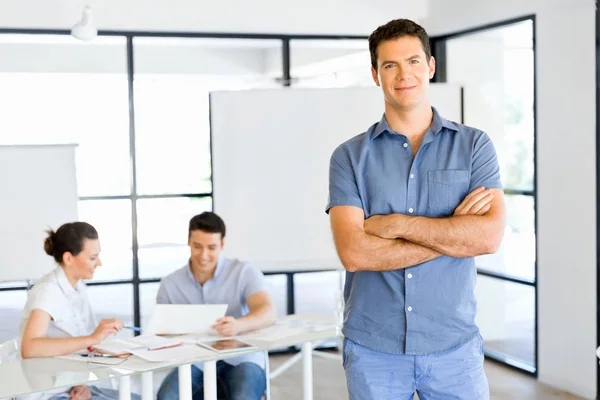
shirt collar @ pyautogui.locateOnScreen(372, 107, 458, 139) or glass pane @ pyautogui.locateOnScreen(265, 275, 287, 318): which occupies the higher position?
shirt collar @ pyautogui.locateOnScreen(372, 107, 458, 139)

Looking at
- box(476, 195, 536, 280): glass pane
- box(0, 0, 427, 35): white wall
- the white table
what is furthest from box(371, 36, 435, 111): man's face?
box(0, 0, 427, 35): white wall

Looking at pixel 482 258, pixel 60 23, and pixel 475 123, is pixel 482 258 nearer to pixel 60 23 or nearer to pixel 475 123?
pixel 475 123

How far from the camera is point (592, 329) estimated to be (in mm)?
4648

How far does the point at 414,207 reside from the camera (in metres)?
2.23

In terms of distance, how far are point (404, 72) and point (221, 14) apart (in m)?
3.70

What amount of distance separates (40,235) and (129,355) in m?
2.26

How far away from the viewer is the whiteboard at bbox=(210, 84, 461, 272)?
5.31 m

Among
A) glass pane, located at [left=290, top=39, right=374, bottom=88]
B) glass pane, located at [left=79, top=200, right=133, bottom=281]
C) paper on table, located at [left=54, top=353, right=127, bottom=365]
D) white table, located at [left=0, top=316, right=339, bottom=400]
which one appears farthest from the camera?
glass pane, located at [left=290, top=39, right=374, bottom=88]

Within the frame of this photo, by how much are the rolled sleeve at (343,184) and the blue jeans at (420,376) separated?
1.36 ft

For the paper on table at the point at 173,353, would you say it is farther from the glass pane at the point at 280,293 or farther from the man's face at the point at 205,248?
the glass pane at the point at 280,293

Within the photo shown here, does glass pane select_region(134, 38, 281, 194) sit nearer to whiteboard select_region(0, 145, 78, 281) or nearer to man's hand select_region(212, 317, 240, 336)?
whiteboard select_region(0, 145, 78, 281)

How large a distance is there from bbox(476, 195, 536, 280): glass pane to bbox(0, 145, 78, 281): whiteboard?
9.18 feet

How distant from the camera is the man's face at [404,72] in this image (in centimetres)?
219

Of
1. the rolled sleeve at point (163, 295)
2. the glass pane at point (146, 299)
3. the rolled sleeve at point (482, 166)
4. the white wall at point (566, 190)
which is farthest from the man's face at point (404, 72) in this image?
the glass pane at point (146, 299)
